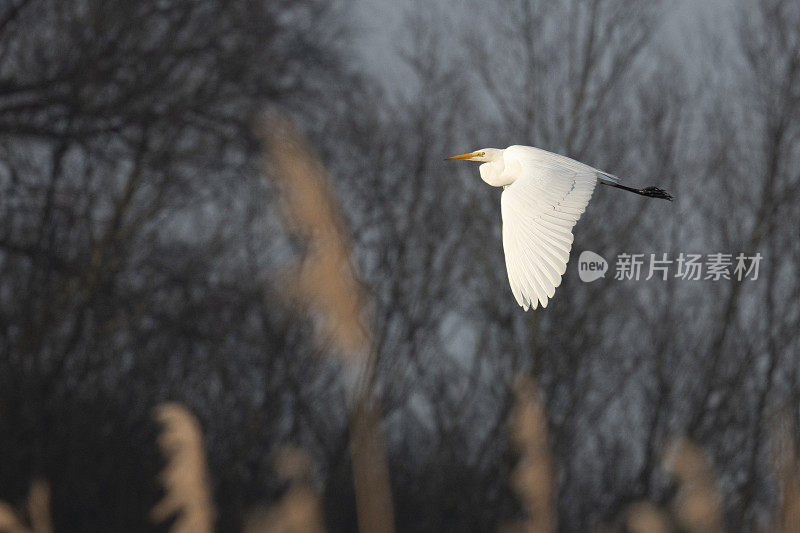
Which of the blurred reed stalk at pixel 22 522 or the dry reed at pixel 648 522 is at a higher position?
the dry reed at pixel 648 522

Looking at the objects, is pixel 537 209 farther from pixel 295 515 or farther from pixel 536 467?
pixel 295 515

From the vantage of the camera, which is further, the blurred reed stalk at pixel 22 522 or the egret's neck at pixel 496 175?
the egret's neck at pixel 496 175


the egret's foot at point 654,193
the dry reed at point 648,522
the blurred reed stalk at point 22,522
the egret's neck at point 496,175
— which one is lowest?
the blurred reed stalk at point 22,522

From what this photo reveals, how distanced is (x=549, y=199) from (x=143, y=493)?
8766mm

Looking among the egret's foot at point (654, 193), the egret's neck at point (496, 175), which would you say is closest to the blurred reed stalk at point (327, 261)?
the egret's neck at point (496, 175)

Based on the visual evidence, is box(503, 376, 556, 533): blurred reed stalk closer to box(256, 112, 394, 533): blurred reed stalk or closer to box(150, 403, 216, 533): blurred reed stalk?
box(256, 112, 394, 533): blurred reed stalk

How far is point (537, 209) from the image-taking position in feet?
12.6

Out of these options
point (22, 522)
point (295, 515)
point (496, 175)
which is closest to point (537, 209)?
point (496, 175)

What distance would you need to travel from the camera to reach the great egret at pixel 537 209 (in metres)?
3.38

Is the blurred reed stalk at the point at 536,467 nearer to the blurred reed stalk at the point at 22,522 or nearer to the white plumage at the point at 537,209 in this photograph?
the white plumage at the point at 537,209

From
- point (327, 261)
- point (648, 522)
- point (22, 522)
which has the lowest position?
point (22, 522)

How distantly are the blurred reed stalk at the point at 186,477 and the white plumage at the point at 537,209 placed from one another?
1133mm

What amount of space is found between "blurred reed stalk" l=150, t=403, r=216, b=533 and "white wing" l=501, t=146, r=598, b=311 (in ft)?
3.75

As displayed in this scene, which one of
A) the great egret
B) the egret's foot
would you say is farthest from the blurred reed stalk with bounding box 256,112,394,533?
the egret's foot
